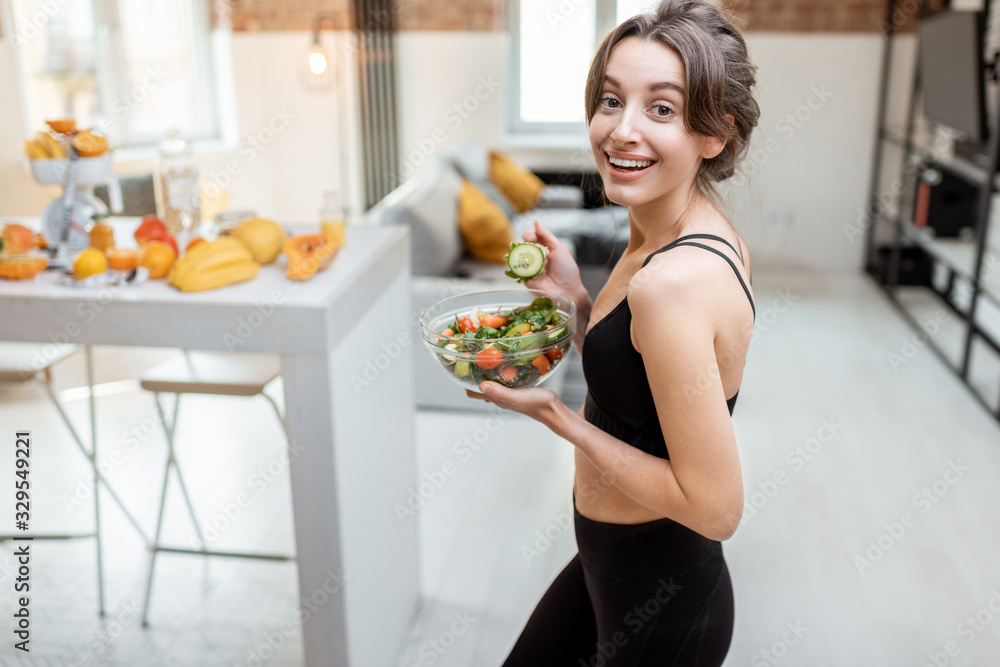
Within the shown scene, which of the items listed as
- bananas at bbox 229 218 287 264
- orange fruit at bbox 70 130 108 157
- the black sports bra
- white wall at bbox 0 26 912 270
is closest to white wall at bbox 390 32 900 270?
white wall at bbox 0 26 912 270

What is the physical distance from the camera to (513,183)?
16.0 ft

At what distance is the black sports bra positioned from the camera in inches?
41.8

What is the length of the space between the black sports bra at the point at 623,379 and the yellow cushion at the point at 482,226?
2.82 metres

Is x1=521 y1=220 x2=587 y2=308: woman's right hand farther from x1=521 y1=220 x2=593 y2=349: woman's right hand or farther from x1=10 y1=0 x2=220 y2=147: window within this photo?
x1=10 y1=0 x2=220 y2=147: window

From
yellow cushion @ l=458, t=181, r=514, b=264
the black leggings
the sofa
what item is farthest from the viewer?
yellow cushion @ l=458, t=181, r=514, b=264

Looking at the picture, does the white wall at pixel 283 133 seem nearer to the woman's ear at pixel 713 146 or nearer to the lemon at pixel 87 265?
the lemon at pixel 87 265

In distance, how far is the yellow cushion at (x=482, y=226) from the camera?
397 centimetres

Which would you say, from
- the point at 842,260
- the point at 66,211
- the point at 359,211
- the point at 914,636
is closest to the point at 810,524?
the point at 914,636

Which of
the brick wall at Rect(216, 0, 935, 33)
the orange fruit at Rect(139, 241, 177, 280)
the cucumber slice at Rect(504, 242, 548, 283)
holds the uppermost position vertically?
the brick wall at Rect(216, 0, 935, 33)

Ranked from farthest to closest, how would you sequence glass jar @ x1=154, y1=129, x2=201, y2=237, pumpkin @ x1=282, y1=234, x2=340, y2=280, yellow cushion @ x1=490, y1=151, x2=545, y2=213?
1. yellow cushion @ x1=490, y1=151, x2=545, y2=213
2. glass jar @ x1=154, y1=129, x2=201, y2=237
3. pumpkin @ x1=282, y1=234, x2=340, y2=280

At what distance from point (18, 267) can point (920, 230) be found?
14.0ft

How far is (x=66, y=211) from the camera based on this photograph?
5.98 ft


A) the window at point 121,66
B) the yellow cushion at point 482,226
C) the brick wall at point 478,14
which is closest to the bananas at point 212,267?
the yellow cushion at point 482,226

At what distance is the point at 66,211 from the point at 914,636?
226cm
